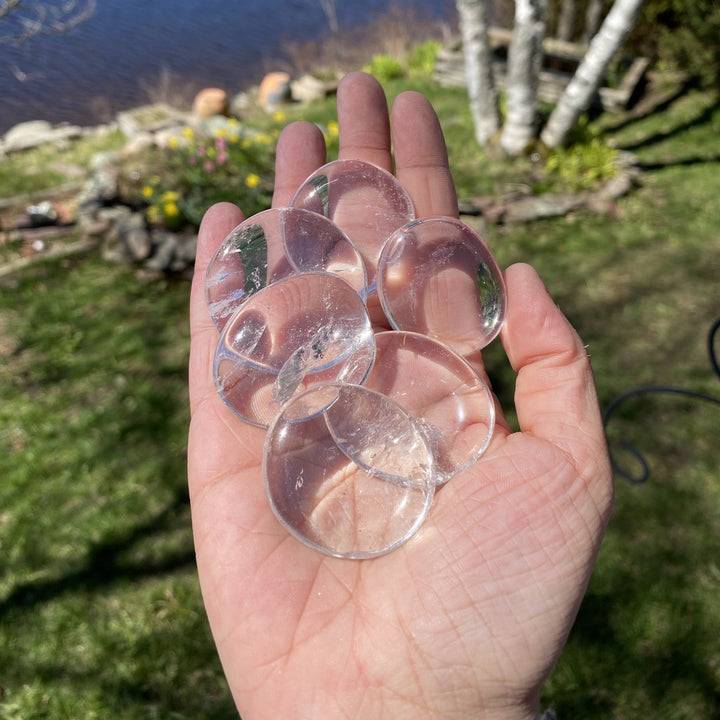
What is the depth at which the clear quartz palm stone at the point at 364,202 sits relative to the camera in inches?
93.2

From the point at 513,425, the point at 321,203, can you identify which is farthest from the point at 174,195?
the point at 513,425

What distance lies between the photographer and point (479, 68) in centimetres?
538

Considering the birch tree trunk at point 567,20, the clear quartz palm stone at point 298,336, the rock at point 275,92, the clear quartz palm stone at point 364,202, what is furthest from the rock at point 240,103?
the clear quartz palm stone at point 298,336

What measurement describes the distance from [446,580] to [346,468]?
0.50 meters

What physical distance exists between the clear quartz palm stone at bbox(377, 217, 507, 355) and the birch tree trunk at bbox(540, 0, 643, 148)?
12.4 feet

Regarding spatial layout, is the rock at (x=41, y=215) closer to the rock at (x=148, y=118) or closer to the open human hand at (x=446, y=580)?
the rock at (x=148, y=118)

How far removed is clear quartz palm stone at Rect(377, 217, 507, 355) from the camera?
6.73 feet

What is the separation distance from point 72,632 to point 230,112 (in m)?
8.33

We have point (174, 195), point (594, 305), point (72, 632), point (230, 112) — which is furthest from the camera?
point (230, 112)

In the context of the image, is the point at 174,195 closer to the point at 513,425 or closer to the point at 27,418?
the point at 27,418

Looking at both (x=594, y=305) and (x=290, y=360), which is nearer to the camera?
(x=290, y=360)

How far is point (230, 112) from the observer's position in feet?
29.9

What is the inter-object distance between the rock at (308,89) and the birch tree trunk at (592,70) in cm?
470

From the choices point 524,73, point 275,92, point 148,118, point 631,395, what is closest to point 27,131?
point 148,118
